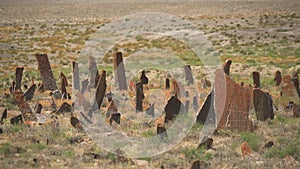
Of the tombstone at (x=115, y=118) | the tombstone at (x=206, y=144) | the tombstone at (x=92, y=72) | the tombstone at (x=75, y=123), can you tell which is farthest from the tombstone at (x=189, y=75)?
the tombstone at (x=206, y=144)

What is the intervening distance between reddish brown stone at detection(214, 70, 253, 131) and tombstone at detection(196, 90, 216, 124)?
26 cm

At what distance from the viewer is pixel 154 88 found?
53.8 ft

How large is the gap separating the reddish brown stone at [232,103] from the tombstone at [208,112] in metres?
0.26

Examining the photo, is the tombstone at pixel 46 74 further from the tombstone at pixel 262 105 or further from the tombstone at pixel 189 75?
the tombstone at pixel 262 105

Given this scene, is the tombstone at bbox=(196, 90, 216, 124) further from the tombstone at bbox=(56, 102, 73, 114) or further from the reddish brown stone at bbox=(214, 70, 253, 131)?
the tombstone at bbox=(56, 102, 73, 114)

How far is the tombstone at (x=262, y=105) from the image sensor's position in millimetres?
10500

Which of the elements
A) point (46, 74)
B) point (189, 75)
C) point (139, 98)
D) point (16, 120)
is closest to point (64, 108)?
point (16, 120)

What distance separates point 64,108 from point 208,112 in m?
3.99

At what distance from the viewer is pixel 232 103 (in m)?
9.62

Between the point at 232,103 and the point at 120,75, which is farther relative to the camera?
the point at 120,75

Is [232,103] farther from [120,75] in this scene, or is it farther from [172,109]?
[120,75]

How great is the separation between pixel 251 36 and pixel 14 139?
35.9m

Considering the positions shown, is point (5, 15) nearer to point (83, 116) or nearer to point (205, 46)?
point (205, 46)

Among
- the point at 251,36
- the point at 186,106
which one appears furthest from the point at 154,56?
the point at 186,106
